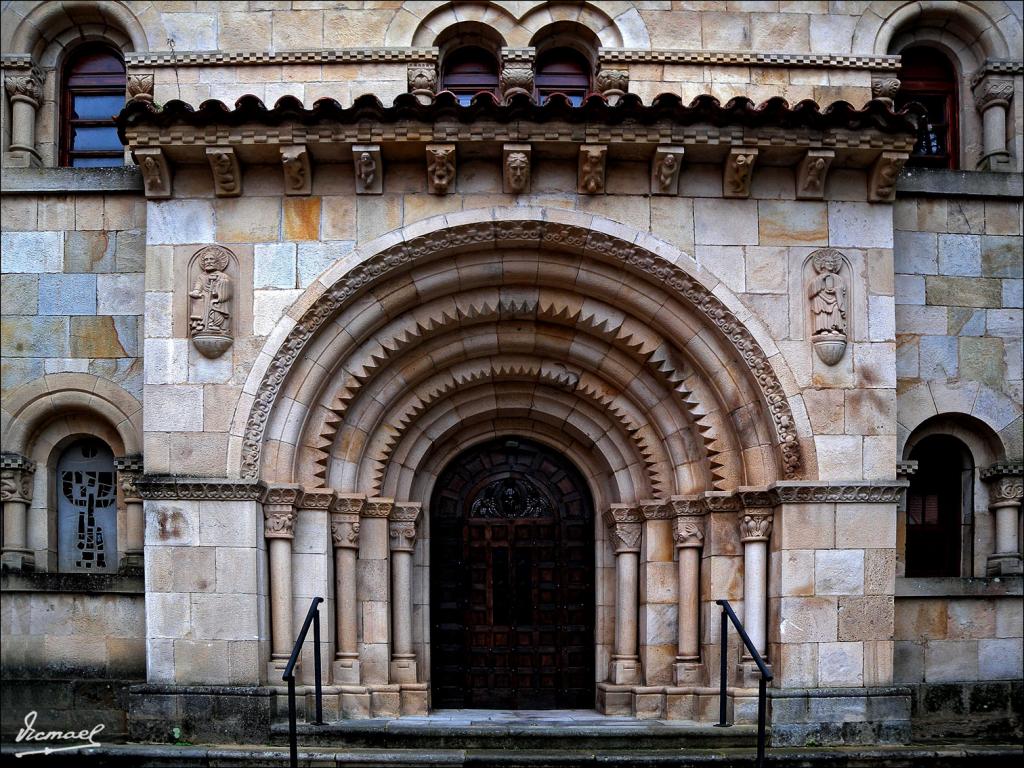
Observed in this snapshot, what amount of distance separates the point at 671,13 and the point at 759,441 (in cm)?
429

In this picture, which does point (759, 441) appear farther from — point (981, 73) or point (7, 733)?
point (7, 733)

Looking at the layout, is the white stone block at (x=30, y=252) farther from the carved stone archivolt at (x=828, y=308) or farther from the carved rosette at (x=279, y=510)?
the carved stone archivolt at (x=828, y=308)

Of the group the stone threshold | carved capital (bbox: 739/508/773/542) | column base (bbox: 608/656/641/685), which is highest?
carved capital (bbox: 739/508/773/542)

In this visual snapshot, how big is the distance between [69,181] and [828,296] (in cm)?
723

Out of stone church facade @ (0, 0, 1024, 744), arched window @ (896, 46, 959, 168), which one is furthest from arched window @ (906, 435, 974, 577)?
arched window @ (896, 46, 959, 168)

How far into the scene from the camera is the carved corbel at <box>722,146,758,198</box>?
377 inches

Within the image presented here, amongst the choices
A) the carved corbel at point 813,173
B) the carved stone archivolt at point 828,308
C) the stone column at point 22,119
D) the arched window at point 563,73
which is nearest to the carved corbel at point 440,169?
the arched window at point 563,73

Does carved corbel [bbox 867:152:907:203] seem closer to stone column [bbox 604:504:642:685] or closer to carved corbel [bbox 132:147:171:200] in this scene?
stone column [bbox 604:504:642:685]

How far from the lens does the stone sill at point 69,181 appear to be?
416 inches

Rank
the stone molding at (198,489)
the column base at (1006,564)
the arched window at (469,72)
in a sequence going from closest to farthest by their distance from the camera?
the stone molding at (198,489) → the column base at (1006,564) → the arched window at (469,72)

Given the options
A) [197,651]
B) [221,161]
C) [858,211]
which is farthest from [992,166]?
[197,651]

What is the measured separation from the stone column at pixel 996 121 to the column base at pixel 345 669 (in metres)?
7.90

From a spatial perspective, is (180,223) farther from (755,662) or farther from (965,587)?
(965,587)

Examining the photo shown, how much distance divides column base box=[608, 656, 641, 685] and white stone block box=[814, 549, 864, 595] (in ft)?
6.86
